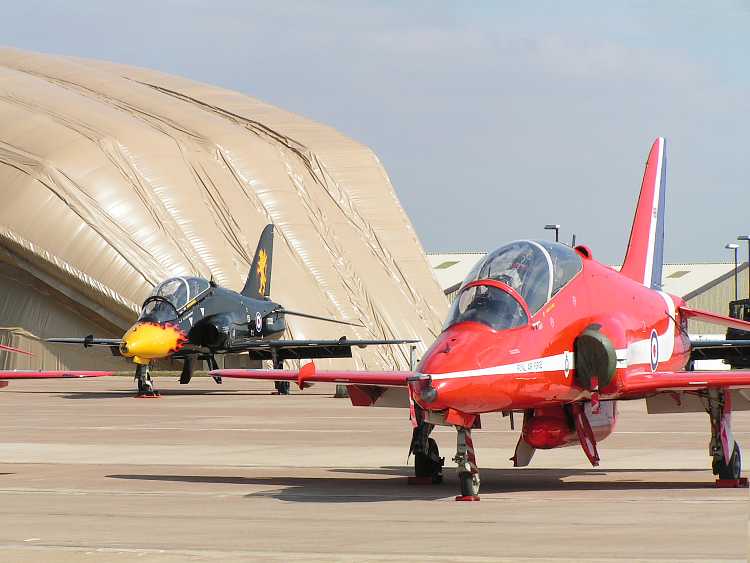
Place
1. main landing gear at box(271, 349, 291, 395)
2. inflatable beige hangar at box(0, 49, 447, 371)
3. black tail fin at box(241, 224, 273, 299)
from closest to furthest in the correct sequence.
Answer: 1. main landing gear at box(271, 349, 291, 395)
2. black tail fin at box(241, 224, 273, 299)
3. inflatable beige hangar at box(0, 49, 447, 371)

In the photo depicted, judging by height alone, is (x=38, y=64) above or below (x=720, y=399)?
above

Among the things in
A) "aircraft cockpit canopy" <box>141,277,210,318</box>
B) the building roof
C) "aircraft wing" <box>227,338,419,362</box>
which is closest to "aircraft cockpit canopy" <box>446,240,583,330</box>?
"aircraft cockpit canopy" <box>141,277,210,318</box>

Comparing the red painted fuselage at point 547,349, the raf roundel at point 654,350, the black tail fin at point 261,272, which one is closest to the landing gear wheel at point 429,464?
the red painted fuselage at point 547,349

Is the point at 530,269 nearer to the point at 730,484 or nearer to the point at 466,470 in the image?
the point at 466,470

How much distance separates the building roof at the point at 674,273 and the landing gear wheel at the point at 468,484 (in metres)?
94.3

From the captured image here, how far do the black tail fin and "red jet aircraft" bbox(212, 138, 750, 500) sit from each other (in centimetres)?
3273

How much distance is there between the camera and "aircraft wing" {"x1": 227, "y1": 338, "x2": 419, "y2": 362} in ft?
146

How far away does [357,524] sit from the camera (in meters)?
12.1

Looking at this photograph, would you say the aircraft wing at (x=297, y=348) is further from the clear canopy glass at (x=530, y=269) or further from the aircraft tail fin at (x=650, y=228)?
the clear canopy glass at (x=530, y=269)

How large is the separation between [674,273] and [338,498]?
108 meters

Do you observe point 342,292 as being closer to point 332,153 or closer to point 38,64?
point 332,153

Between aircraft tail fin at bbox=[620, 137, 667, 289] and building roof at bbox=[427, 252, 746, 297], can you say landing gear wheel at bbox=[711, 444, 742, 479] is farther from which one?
building roof at bbox=[427, 252, 746, 297]

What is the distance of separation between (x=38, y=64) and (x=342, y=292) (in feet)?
76.9

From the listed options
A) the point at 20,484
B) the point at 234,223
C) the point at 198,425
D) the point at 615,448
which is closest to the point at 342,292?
the point at 234,223
